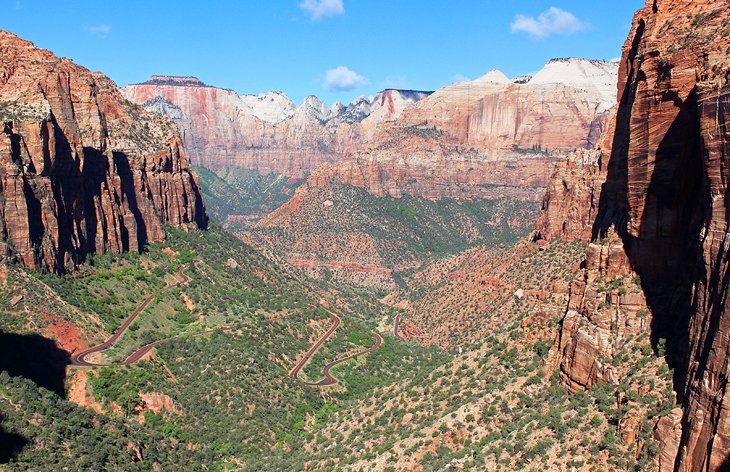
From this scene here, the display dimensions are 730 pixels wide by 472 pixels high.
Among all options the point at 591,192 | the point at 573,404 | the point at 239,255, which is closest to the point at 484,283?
the point at 591,192

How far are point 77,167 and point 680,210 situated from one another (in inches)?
3154

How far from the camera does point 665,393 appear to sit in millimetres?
36750

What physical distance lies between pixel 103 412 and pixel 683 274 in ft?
180

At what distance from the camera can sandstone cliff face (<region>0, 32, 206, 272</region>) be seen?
8375 centimetres

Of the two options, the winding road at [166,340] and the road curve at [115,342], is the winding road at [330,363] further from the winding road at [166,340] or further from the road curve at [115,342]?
the road curve at [115,342]

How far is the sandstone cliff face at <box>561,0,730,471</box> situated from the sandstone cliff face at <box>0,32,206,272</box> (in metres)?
65.7

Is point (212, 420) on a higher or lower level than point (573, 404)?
lower

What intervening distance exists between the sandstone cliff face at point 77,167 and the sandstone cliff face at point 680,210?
6566 cm

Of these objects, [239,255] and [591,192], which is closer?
[591,192]

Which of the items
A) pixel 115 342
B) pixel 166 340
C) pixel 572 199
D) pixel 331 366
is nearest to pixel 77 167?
pixel 115 342

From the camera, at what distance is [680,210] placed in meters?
39.2

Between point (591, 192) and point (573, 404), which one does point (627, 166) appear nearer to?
point (573, 404)

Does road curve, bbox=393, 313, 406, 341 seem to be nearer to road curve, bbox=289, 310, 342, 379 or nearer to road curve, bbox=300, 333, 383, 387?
road curve, bbox=300, 333, 383, 387

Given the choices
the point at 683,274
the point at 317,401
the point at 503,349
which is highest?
the point at 683,274
